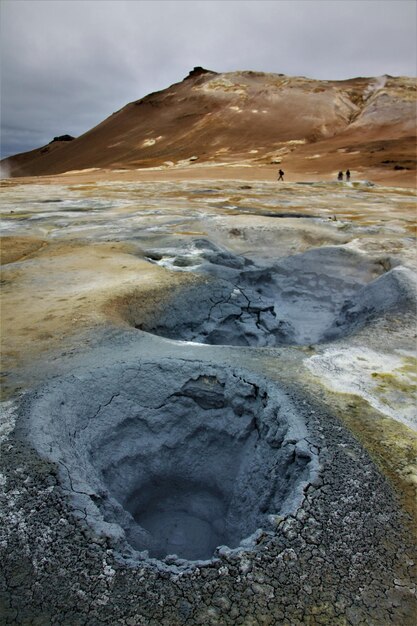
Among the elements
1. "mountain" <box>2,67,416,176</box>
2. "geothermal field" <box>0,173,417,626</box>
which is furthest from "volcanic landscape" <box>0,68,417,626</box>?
"mountain" <box>2,67,416,176</box>

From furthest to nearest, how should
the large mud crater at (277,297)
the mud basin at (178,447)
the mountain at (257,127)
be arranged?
the mountain at (257,127) → the large mud crater at (277,297) → the mud basin at (178,447)

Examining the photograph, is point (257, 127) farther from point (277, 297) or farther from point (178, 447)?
point (178, 447)

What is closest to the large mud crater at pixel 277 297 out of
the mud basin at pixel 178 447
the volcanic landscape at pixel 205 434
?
the volcanic landscape at pixel 205 434

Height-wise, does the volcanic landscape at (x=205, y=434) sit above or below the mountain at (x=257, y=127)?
below

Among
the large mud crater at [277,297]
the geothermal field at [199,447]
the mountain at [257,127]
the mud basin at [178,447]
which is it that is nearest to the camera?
the geothermal field at [199,447]

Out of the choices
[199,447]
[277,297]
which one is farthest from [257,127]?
[199,447]

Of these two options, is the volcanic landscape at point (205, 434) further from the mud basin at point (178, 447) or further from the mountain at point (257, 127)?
the mountain at point (257, 127)

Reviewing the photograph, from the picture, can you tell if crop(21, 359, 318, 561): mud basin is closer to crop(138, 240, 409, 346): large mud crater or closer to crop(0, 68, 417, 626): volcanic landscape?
crop(0, 68, 417, 626): volcanic landscape
